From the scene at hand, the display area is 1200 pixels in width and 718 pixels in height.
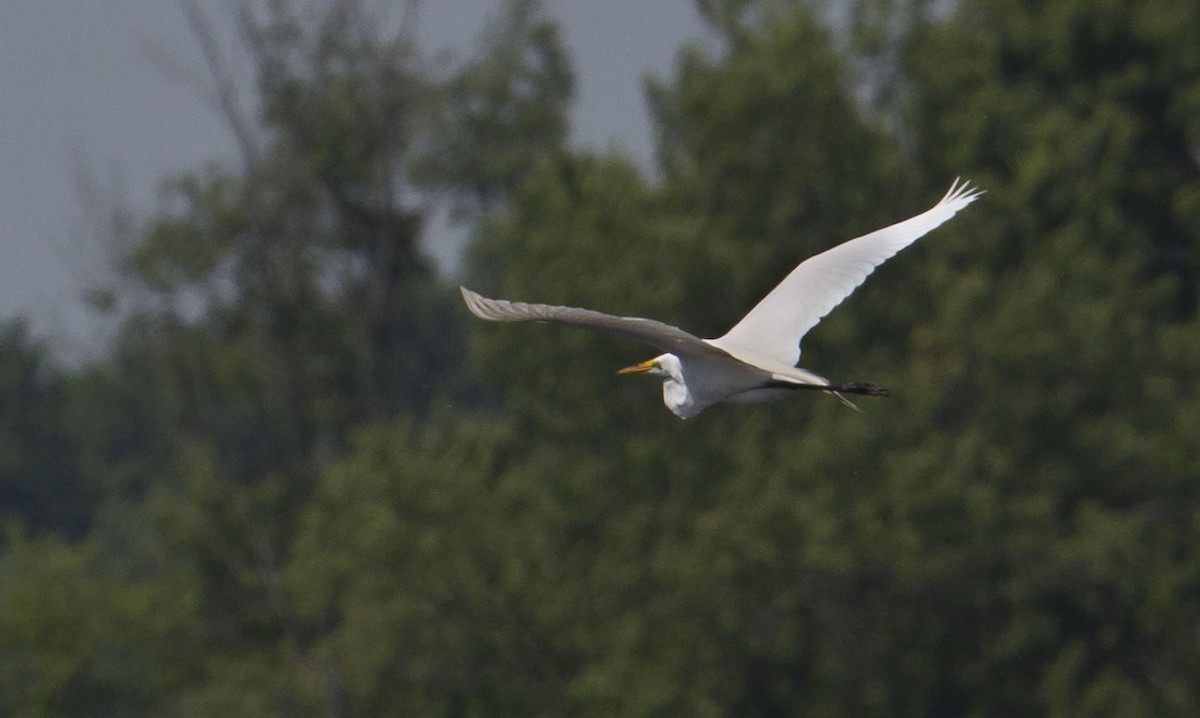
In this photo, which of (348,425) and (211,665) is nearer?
(211,665)

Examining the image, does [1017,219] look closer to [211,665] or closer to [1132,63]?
[1132,63]

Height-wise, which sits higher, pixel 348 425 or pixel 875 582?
pixel 348 425

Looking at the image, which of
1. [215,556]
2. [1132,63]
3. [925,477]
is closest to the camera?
[925,477]

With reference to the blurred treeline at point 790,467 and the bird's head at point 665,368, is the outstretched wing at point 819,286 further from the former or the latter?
the blurred treeline at point 790,467

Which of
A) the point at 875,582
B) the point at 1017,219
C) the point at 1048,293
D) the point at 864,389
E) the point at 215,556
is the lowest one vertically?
the point at 864,389

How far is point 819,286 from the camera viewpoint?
13.6 metres

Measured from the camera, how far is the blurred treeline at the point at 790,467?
25.8 meters

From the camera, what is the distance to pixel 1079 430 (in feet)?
88.6

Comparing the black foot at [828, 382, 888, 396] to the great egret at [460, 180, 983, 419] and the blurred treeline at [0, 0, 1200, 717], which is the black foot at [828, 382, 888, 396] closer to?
the great egret at [460, 180, 983, 419]

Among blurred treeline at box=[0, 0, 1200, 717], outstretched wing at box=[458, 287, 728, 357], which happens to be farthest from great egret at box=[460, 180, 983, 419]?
blurred treeline at box=[0, 0, 1200, 717]

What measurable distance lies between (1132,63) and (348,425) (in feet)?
42.0

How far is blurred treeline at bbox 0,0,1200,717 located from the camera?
2575 centimetres

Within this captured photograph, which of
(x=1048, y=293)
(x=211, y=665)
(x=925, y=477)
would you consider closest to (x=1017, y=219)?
(x=1048, y=293)

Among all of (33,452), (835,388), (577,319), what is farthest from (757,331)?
(33,452)
